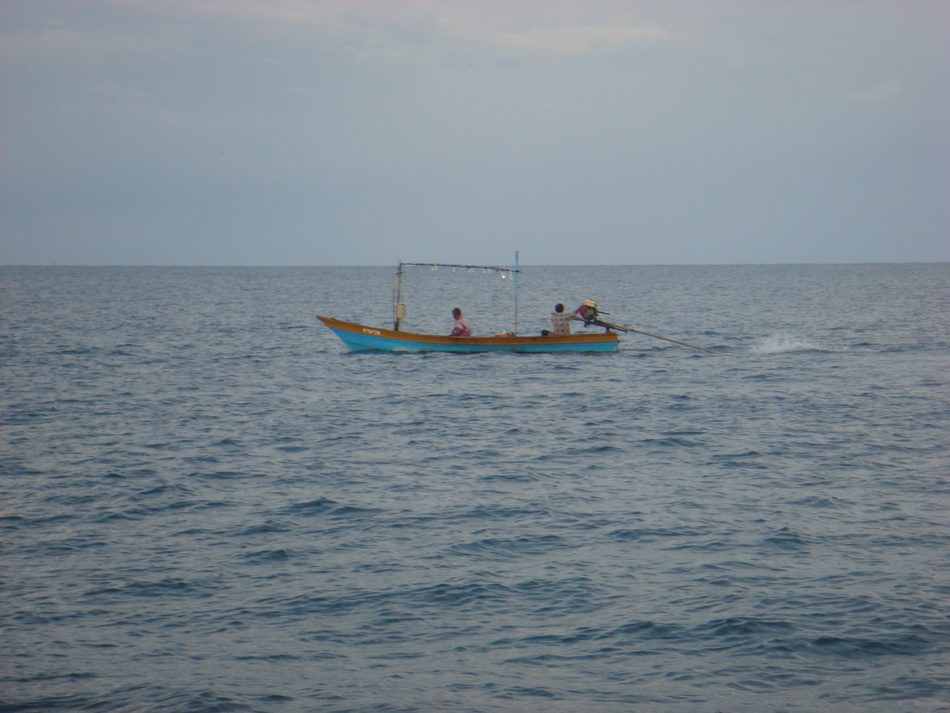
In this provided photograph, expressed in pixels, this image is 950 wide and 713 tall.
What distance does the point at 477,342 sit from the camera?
34.0 meters

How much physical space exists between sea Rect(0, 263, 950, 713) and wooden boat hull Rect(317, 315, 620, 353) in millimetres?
5764

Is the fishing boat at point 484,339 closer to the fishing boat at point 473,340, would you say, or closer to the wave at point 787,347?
the fishing boat at point 473,340

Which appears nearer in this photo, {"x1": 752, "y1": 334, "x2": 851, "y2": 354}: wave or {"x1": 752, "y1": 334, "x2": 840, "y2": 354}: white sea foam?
{"x1": 752, "y1": 334, "x2": 851, "y2": 354}: wave

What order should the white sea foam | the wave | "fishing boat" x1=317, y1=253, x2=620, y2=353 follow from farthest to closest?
the white sea foam < the wave < "fishing boat" x1=317, y1=253, x2=620, y2=353

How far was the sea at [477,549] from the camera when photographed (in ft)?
29.5

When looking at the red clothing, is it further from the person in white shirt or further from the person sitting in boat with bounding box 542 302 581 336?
the person in white shirt

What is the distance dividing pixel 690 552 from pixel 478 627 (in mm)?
3703

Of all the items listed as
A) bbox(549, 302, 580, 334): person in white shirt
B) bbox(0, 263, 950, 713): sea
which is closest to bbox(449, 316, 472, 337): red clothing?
bbox(549, 302, 580, 334): person in white shirt

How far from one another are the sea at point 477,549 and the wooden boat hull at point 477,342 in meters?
5.76

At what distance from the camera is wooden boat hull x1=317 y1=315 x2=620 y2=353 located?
33.6 metres

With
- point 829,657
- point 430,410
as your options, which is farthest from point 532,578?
point 430,410

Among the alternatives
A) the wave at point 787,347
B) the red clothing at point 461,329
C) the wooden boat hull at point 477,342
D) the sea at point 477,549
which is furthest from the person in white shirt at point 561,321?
the wave at point 787,347

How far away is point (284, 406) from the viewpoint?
2497 centimetres

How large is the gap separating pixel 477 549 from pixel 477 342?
2163 cm
